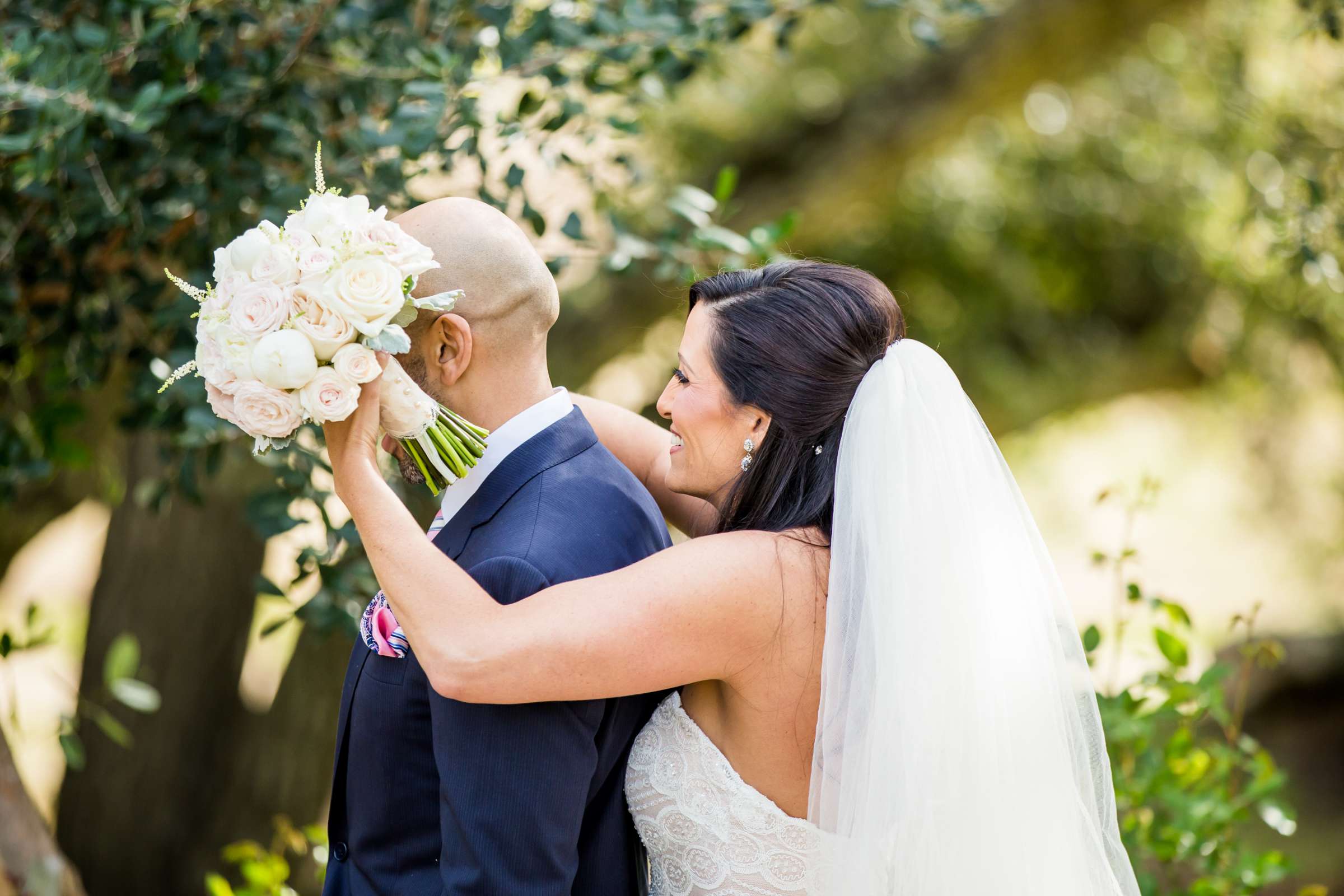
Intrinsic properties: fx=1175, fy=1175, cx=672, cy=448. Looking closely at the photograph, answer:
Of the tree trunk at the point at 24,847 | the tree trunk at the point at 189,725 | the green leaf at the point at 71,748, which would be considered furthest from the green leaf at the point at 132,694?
the tree trunk at the point at 189,725

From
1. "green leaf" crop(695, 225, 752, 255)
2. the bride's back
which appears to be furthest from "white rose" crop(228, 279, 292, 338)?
"green leaf" crop(695, 225, 752, 255)

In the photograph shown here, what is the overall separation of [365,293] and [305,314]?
10cm

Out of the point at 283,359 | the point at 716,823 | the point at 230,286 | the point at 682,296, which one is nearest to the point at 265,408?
the point at 283,359

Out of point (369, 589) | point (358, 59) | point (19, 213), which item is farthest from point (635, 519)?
point (19, 213)

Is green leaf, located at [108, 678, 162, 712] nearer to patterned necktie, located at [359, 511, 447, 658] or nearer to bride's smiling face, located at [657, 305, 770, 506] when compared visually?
patterned necktie, located at [359, 511, 447, 658]

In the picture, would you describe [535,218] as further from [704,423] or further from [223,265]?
[223,265]

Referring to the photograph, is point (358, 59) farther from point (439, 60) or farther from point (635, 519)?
point (635, 519)

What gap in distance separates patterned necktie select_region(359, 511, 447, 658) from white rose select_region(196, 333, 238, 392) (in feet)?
1.47

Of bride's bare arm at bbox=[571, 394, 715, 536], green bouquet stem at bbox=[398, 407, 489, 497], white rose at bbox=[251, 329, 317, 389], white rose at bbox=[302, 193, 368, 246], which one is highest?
white rose at bbox=[302, 193, 368, 246]

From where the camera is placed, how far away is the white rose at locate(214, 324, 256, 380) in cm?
177

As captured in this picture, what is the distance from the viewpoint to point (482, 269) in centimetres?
212

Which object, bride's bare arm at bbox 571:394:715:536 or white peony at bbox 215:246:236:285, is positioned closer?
white peony at bbox 215:246:236:285

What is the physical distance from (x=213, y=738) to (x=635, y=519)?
3.50m

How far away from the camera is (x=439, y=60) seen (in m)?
2.75
